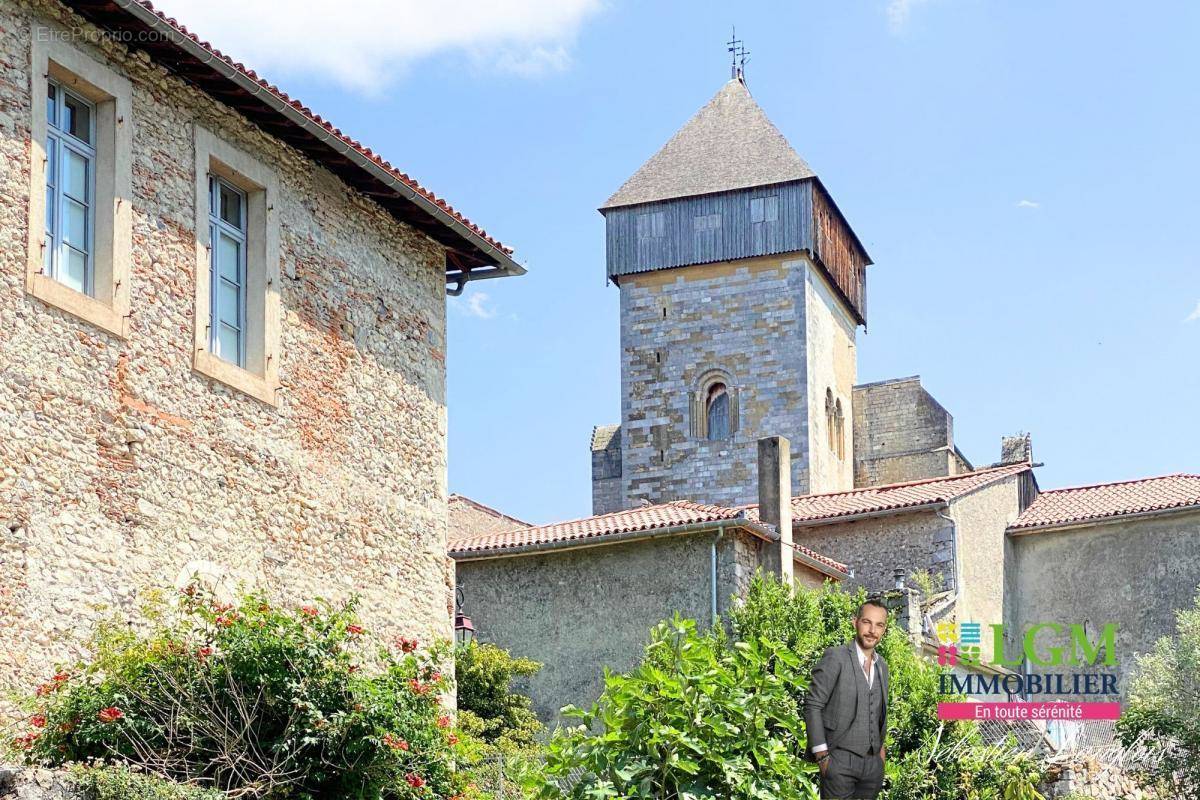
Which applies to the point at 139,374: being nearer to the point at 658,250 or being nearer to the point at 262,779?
the point at 262,779

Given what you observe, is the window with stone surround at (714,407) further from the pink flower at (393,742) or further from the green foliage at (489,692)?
the pink flower at (393,742)

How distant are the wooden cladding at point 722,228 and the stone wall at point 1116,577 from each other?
42.9ft

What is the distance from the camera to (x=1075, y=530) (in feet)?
101

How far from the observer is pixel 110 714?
32.7 ft

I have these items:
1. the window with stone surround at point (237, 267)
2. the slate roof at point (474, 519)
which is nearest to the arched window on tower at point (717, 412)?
the slate roof at point (474, 519)

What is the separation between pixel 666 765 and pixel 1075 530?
23.7m

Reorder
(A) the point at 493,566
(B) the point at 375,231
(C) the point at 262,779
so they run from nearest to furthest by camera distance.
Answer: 1. (C) the point at 262,779
2. (B) the point at 375,231
3. (A) the point at 493,566

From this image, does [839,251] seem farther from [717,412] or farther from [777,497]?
[777,497]

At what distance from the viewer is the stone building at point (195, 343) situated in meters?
11.1

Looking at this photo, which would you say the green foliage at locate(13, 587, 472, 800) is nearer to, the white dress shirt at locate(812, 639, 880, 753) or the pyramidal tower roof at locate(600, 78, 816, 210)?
the white dress shirt at locate(812, 639, 880, 753)

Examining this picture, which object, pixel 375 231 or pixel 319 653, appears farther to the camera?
pixel 375 231

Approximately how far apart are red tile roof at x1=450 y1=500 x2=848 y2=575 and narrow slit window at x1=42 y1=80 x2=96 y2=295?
1074 centimetres

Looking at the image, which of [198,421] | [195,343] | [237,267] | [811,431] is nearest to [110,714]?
[198,421]

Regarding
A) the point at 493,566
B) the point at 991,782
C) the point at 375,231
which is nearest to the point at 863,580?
the point at 493,566
